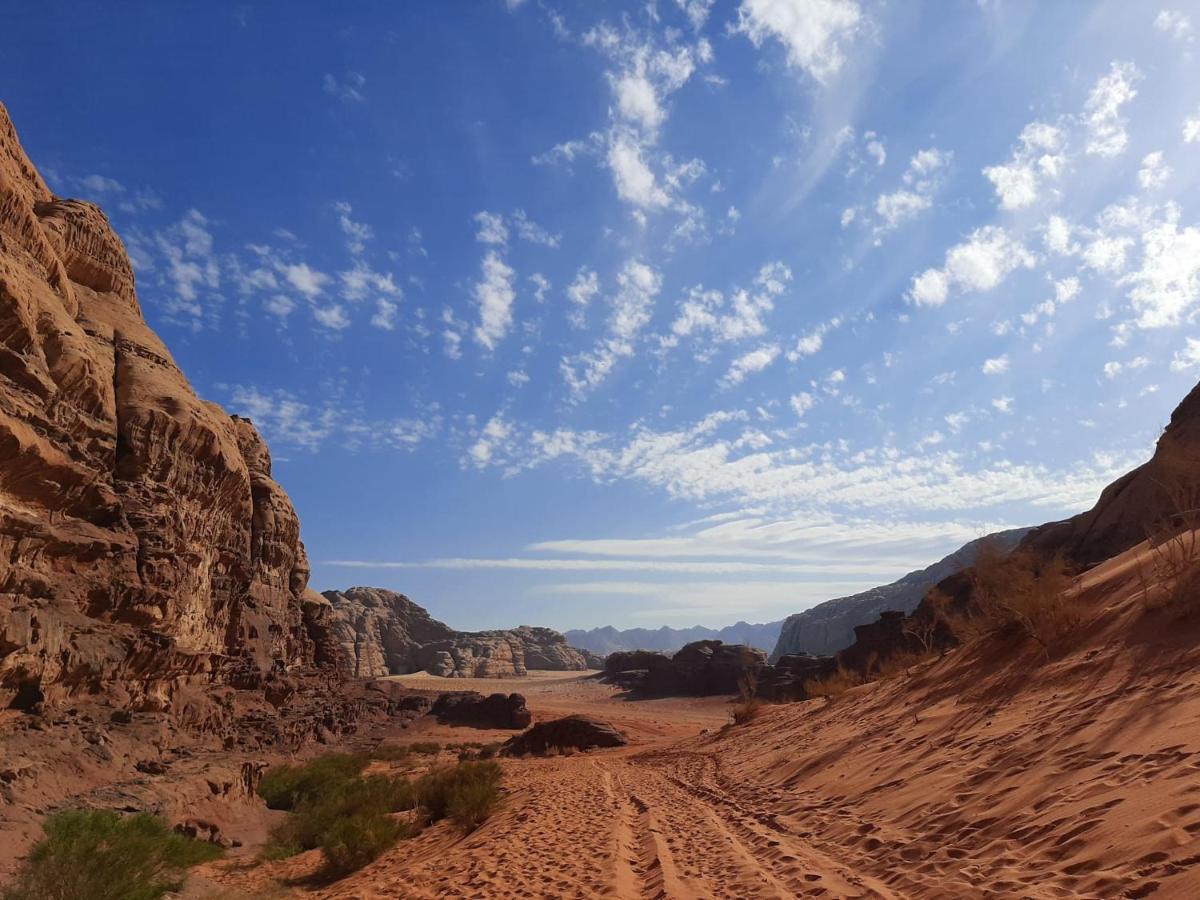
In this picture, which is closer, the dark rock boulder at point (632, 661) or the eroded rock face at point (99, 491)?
the eroded rock face at point (99, 491)

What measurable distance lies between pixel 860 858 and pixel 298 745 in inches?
872

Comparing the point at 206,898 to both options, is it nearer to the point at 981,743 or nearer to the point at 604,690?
the point at 981,743

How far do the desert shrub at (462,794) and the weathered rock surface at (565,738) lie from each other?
1329 centimetres

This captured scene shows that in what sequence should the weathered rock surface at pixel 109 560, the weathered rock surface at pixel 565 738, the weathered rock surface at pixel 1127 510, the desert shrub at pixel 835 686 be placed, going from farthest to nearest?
the weathered rock surface at pixel 565 738
the desert shrub at pixel 835 686
the weathered rock surface at pixel 1127 510
the weathered rock surface at pixel 109 560

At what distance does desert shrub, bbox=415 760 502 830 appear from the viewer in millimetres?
13125

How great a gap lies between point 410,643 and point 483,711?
51.4 metres

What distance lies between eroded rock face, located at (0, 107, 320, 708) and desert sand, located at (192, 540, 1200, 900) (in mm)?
6248

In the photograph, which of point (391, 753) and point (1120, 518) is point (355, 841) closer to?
point (391, 753)

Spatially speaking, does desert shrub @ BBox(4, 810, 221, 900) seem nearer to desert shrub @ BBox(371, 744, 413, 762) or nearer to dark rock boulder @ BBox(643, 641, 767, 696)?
desert shrub @ BBox(371, 744, 413, 762)

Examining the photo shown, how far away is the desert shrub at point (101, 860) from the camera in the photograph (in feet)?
22.7

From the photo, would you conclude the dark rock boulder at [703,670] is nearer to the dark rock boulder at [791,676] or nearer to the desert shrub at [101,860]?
the dark rock boulder at [791,676]

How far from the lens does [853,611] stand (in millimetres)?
103938

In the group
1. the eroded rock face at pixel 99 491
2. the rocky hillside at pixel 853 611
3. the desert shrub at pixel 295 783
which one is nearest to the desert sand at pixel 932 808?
the desert shrub at pixel 295 783

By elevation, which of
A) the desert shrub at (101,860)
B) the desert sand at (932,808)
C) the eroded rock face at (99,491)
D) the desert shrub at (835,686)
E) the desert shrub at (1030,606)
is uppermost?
the eroded rock face at (99,491)
